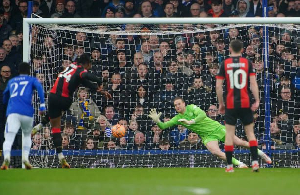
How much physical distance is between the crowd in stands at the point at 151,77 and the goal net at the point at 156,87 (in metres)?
0.02

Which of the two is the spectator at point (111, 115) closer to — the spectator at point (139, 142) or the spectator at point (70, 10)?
the spectator at point (139, 142)

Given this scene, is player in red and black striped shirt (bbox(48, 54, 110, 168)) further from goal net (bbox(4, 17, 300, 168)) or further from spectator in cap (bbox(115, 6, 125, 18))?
spectator in cap (bbox(115, 6, 125, 18))

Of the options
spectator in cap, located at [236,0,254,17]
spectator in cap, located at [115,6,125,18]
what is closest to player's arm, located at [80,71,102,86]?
spectator in cap, located at [115,6,125,18]

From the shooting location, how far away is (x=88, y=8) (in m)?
16.5

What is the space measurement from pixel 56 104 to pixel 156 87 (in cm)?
308

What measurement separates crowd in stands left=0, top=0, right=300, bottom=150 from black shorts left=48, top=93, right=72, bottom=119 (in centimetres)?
190

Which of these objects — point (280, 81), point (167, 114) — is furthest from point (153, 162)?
point (280, 81)

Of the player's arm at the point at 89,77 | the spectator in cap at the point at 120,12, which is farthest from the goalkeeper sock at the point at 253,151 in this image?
the spectator in cap at the point at 120,12

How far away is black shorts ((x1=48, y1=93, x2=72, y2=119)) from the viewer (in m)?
12.2

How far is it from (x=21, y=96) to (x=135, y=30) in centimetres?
448

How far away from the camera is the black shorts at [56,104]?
1225 cm

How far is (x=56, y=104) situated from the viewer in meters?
12.3

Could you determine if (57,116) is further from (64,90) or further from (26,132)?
(26,132)

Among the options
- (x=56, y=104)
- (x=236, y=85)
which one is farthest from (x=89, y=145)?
(x=236, y=85)
